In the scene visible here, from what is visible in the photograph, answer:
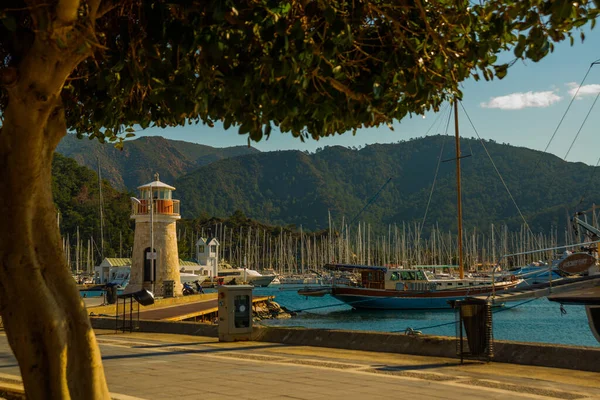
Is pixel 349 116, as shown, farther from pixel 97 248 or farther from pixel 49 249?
pixel 97 248

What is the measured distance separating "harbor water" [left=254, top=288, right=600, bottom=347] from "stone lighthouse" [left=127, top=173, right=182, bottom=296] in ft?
26.5

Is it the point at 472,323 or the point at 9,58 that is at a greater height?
the point at 9,58

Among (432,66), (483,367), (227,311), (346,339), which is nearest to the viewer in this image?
(432,66)

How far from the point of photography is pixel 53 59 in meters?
6.20

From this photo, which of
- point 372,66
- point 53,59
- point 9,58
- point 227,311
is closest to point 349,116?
point 372,66

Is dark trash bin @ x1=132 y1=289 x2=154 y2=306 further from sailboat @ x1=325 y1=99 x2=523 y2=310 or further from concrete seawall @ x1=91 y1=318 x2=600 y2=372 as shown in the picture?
sailboat @ x1=325 y1=99 x2=523 y2=310

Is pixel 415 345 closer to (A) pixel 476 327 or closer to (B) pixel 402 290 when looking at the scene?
(A) pixel 476 327

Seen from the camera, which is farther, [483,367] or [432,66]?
[483,367]

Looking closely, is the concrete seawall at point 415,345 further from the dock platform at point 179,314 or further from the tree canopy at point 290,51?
the dock platform at point 179,314

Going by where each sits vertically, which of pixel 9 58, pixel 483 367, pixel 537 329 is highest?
pixel 9 58

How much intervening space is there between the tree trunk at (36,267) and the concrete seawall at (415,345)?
7.89 metres

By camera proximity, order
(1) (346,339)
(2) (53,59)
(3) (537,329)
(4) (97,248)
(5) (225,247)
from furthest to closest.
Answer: (5) (225,247) < (4) (97,248) < (3) (537,329) < (1) (346,339) < (2) (53,59)

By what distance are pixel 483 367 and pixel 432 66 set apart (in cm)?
618

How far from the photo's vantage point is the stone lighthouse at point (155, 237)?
46219mm
